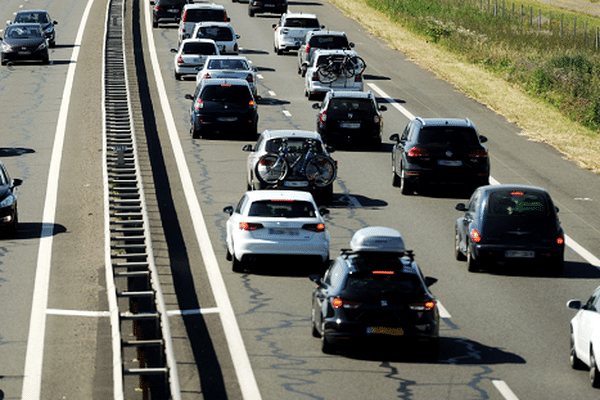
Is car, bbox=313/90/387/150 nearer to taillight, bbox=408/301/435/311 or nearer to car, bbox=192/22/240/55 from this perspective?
car, bbox=192/22/240/55

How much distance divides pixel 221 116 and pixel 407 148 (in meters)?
8.67

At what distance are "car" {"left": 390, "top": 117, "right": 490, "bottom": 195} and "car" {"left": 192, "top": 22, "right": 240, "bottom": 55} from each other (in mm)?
23724

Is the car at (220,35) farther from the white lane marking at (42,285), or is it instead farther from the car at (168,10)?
the white lane marking at (42,285)

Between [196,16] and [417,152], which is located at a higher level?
[417,152]

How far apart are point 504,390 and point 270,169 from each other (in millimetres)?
12732

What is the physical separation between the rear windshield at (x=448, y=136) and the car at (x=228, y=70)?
573 inches

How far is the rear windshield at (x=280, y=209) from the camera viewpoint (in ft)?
65.7

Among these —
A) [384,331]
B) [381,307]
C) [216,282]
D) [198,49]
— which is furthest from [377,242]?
[198,49]

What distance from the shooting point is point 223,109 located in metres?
34.6

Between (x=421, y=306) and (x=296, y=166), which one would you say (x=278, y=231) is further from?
(x=296, y=166)

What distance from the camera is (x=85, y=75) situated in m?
47.4

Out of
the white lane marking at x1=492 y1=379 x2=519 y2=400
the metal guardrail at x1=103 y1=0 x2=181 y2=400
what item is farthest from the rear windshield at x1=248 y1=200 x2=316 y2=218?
the white lane marking at x1=492 y1=379 x2=519 y2=400

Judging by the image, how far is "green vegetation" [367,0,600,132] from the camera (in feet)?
141

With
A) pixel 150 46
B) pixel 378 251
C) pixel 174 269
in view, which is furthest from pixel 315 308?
pixel 150 46
